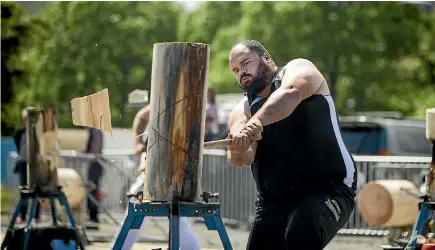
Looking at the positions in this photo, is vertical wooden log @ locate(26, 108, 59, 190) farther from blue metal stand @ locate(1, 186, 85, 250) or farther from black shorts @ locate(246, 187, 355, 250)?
black shorts @ locate(246, 187, 355, 250)

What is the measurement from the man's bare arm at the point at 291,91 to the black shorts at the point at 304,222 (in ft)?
1.71

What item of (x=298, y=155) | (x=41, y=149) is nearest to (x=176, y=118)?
(x=298, y=155)

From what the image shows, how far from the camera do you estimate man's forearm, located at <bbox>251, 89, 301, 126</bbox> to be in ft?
17.4

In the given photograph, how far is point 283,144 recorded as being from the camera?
18.5 ft

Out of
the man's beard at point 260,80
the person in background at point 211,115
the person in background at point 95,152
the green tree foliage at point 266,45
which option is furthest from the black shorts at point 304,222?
the green tree foliage at point 266,45

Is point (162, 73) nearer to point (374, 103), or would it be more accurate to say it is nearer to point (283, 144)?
point (283, 144)

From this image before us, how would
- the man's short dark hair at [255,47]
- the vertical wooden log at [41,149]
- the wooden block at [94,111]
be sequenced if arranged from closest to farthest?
the man's short dark hair at [255,47] < the wooden block at [94,111] < the vertical wooden log at [41,149]

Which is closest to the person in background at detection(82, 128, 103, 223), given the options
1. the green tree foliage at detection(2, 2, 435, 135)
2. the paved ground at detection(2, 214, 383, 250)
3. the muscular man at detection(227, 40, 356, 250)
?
the paved ground at detection(2, 214, 383, 250)

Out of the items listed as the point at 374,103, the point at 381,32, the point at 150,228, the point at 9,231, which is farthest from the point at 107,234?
the point at 374,103

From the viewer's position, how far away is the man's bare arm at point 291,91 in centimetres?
530

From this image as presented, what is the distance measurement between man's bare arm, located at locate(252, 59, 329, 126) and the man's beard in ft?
0.34

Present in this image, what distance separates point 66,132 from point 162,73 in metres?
28.3

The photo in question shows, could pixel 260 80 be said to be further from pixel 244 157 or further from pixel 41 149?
pixel 41 149

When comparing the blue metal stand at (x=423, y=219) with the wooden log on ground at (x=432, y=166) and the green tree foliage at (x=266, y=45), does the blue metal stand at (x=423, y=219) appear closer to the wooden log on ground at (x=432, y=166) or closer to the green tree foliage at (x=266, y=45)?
the wooden log on ground at (x=432, y=166)
